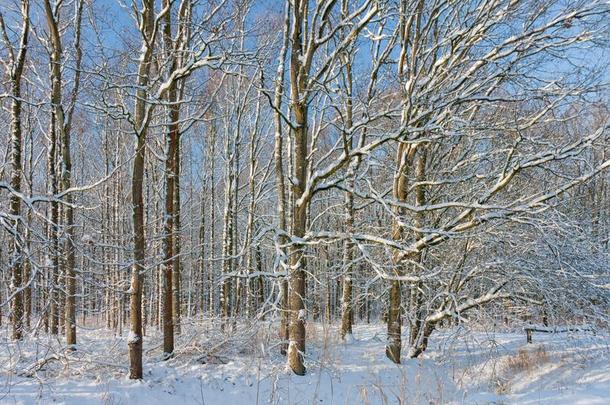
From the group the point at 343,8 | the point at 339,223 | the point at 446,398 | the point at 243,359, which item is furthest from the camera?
the point at 339,223

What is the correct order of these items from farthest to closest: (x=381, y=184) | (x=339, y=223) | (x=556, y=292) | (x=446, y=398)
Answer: (x=339, y=223) < (x=381, y=184) < (x=556, y=292) < (x=446, y=398)

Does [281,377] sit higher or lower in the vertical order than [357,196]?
lower

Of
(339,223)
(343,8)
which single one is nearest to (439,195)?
(343,8)

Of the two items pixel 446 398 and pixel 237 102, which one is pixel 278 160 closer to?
pixel 237 102

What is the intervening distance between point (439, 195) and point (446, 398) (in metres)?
5.96

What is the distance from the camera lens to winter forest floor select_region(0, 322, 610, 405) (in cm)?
555

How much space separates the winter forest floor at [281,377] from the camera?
18.2 ft

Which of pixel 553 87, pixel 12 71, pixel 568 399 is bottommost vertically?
pixel 568 399

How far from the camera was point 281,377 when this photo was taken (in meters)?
7.15

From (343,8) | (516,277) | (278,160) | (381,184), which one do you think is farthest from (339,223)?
(516,277)

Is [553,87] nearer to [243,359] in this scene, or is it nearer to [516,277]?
[516,277]

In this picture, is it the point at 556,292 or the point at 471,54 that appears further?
the point at 471,54

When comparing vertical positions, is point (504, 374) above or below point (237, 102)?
below

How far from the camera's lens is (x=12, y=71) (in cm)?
856
